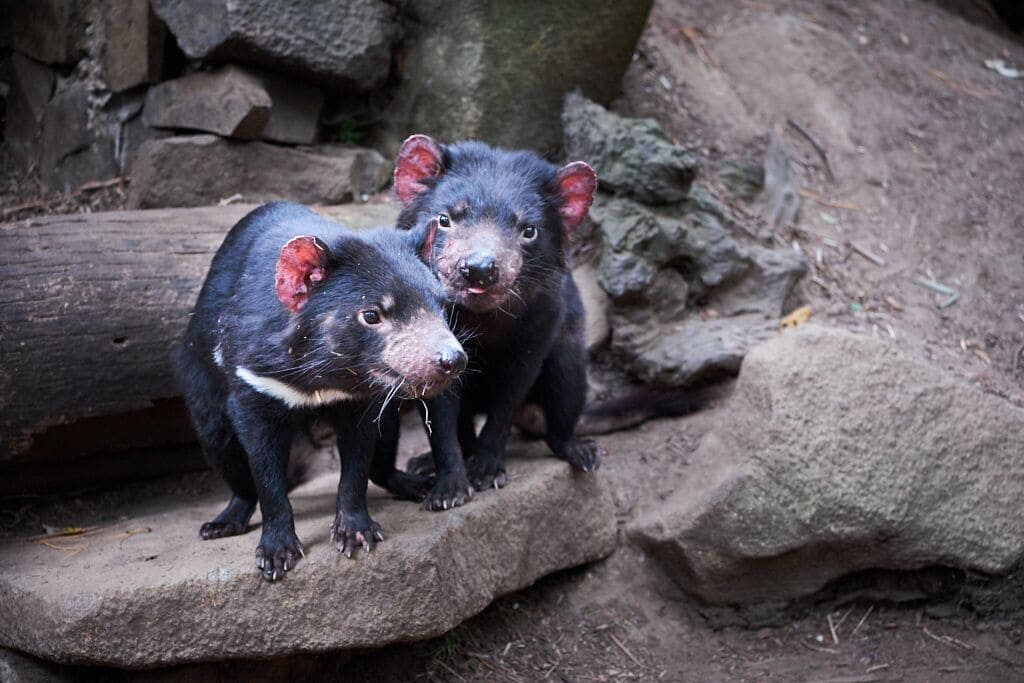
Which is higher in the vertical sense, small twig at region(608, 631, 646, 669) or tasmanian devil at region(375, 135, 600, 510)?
tasmanian devil at region(375, 135, 600, 510)

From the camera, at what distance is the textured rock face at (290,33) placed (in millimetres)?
5945

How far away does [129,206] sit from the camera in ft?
20.1

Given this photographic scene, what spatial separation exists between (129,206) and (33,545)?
7.85ft

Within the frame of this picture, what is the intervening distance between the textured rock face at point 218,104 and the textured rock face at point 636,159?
2.02m

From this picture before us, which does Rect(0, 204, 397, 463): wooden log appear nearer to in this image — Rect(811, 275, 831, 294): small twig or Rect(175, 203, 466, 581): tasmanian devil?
Rect(175, 203, 466, 581): tasmanian devil

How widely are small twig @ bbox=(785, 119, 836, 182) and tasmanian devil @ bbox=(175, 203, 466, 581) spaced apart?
470cm

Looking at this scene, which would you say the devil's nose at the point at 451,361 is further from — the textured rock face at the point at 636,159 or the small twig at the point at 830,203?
the small twig at the point at 830,203

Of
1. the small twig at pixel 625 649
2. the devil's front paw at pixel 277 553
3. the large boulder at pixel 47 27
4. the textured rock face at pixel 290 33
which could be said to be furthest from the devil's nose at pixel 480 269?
the large boulder at pixel 47 27

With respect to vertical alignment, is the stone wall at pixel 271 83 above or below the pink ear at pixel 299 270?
below

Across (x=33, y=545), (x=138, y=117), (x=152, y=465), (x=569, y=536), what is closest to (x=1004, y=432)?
(x=569, y=536)

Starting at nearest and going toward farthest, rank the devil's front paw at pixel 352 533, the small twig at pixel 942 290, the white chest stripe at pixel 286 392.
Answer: the white chest stripe at pixel 286 392, the devil's front paw at pixel 352 533, the small twig at pixel 942 290

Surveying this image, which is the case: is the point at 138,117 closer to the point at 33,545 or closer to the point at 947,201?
the point at 33,545

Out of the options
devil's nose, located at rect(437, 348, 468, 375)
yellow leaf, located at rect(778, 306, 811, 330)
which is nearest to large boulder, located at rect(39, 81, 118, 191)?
devil's nose, located at rect(437, 348, 468, 375)

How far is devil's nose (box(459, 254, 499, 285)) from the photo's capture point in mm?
3893
